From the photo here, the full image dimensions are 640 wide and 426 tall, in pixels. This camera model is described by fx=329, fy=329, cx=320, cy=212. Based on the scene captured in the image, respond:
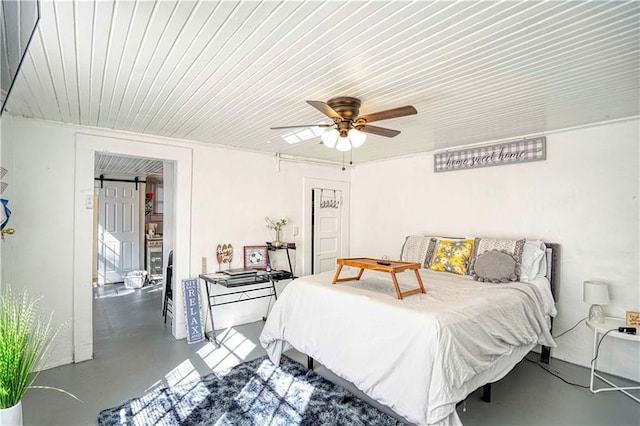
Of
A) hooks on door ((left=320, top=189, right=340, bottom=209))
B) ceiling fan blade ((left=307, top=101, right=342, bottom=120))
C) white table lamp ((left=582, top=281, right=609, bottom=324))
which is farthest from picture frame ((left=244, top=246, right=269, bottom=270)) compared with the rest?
white table lamp ((left=582, top=281, right=609, bottom=324))

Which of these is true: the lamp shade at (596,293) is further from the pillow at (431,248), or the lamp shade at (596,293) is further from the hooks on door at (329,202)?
the hooks on door at (329,202)

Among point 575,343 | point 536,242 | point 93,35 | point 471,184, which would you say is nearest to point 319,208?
point 471,184

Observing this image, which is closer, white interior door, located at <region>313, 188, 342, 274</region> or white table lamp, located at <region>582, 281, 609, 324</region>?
white table lamp, located at <region>582, 281, 609, 324</region>

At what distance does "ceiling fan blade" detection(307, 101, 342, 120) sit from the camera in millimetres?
2139

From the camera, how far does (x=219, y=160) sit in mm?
4172

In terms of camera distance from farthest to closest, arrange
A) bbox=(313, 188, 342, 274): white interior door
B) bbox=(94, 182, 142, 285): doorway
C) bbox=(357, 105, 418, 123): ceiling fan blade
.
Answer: bbox=(94, 182, 142, 285): doorway, bbox=(313, 188, 342, 274): white interior door, bbox=(357, 105, 418, 123): ceiling fan blade

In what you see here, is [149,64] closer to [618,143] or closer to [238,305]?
[238,305]

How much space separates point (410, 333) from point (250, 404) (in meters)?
1.36

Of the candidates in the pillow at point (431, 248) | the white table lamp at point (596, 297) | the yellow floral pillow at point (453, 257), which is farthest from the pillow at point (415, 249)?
the white table lamp at point (596, 297)

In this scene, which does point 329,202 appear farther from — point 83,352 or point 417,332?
point 83,352

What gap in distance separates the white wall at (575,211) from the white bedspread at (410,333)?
661 mm

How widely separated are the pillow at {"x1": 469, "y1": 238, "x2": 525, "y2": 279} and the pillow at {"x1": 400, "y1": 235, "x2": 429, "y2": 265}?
59 cm

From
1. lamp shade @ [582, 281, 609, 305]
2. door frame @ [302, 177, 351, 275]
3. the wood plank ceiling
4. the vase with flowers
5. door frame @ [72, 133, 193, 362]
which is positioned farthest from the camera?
door frame @ [302, 177, 351, 275]

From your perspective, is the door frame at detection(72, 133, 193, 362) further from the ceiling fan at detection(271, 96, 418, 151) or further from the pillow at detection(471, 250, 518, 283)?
the pillow at detection(471, 250, 518, 283)
